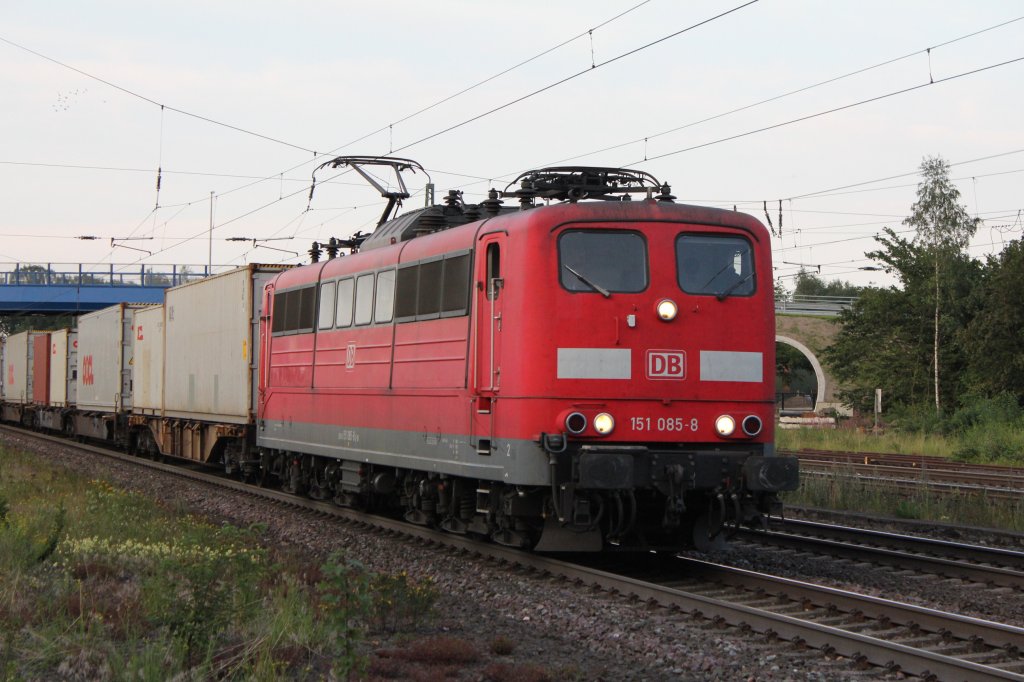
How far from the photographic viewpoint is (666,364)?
10484 millimetres

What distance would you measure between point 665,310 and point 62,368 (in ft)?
99.0

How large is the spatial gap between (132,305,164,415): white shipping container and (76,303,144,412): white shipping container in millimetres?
770

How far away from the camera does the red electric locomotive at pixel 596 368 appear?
10219 millimetres

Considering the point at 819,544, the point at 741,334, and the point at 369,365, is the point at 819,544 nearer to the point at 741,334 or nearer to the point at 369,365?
the point at 741,334

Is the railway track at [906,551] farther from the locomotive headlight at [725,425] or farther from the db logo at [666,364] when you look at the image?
the db logo at [666,364]

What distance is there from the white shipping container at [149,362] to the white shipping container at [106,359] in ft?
2.52

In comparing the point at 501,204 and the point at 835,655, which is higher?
the point at 501,204

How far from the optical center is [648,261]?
1068cm

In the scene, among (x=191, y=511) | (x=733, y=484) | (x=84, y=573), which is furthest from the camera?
(x=191, y=511)

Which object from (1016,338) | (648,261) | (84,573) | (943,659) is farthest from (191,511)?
(1016,338)

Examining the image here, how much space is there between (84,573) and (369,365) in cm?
477

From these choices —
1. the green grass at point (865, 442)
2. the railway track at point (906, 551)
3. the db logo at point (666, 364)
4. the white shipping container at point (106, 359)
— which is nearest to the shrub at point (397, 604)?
the db logo at point (666, 364)

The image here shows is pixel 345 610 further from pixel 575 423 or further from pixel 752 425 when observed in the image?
pixel 752 425

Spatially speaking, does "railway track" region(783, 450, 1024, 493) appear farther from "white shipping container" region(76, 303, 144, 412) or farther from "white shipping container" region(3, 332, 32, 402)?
"white shipping container" region(3, 332, 32, 402)
